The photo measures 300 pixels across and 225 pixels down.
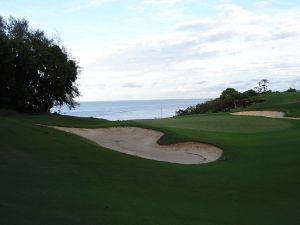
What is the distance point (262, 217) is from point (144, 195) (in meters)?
2.94

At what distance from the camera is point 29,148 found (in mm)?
16188

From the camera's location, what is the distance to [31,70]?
4447 cm

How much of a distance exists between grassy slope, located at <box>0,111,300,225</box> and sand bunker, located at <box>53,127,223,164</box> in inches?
95.4

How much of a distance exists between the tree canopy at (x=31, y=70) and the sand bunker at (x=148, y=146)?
14625 mm

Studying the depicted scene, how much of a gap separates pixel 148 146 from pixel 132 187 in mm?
14107

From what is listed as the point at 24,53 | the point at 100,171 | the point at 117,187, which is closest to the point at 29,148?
the point at 100,171

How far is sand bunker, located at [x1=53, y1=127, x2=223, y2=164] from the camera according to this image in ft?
73.1

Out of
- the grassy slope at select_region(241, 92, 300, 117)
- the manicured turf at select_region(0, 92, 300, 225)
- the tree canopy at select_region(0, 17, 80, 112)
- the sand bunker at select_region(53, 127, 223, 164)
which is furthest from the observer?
the grassy slope at select_region(241, 92, 300, 117)

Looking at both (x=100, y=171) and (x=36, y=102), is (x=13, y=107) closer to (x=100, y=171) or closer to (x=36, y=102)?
(x=36, y=102)

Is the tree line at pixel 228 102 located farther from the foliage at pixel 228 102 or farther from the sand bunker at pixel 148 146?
the sand bunker at pixel 148 146

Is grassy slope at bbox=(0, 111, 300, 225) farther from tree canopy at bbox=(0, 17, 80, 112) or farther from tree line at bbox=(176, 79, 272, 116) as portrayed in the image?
tree line at bbox=(176, 79, 272, 116)

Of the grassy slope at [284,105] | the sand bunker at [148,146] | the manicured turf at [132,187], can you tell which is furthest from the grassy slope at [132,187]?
→ the grassy slope at [284,105]

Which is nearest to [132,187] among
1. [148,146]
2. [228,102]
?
[148,146]

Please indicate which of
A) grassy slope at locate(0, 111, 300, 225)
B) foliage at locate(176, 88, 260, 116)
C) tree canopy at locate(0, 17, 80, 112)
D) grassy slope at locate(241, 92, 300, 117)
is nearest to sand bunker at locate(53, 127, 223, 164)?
grassy slope at locate(0, 111, 300, 225)
